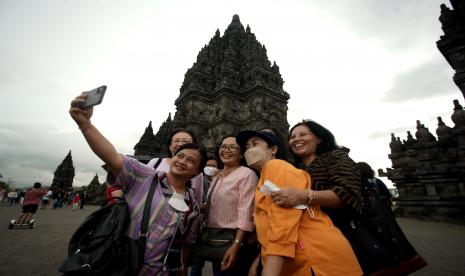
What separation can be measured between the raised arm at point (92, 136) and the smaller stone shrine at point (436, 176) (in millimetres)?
13077

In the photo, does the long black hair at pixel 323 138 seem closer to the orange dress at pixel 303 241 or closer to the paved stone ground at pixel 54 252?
the orange dress at pixel 303 241

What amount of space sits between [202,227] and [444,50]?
1238 cm

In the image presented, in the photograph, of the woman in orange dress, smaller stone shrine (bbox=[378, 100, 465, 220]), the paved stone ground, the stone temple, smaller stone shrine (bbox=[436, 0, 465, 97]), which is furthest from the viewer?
smaller stone shrine (bbox=[378, 100, 465, 220])

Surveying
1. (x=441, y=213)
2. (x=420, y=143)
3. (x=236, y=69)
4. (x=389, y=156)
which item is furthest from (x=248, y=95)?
(x=441, y=213)

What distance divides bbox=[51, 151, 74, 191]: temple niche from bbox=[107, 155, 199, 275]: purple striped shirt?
4943 cm

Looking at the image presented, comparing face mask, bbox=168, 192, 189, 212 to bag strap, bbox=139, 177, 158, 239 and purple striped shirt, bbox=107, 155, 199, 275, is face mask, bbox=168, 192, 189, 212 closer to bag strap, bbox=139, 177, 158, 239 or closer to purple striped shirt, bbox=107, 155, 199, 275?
purple striped shirt, bbox=107, 155, 199, 275

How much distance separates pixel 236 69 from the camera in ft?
111

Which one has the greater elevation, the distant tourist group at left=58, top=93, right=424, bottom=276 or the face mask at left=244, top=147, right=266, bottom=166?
the face mask at left=244, top=147, right=266, bottom=166

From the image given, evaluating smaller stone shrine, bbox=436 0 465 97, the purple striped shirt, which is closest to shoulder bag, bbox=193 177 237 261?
the purple striped shirt

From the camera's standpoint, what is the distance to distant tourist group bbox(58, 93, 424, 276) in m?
1.54

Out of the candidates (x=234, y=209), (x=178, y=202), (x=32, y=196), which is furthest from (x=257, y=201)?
(x=32, y=196)

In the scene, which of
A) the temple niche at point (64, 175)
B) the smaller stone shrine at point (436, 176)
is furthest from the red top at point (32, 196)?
the temple niche at point (64, 175)

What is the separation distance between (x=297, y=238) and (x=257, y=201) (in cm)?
45

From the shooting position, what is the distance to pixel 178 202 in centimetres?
206
